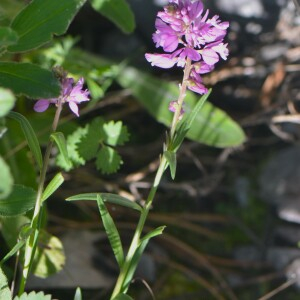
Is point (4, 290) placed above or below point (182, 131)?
below

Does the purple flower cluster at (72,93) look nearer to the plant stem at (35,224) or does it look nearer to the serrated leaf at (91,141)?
the plant stem at (35,224)

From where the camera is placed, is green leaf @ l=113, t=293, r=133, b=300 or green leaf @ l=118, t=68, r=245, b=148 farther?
green leaf @ l=118, t=68, r=245, b=148

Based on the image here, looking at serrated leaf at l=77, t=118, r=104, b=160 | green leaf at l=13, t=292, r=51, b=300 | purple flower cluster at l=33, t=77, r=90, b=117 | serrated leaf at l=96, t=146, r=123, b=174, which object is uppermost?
purple flower cluster at l=33, t=77, r=90, b=117

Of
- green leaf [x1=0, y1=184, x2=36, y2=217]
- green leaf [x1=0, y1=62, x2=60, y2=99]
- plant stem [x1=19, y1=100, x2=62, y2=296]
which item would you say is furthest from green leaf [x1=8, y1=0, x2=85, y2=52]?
green leaf [x1=0, y1=184, x2=36, y2=217]

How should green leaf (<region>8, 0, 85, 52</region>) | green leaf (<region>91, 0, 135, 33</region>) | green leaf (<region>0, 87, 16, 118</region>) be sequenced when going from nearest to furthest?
green leaf (<region>0, 87, 16, 118</region>)
green leaf (<region>8, 0, 85, 52</region>)
green leaf (<region>91, 0, 135, 33</region>)

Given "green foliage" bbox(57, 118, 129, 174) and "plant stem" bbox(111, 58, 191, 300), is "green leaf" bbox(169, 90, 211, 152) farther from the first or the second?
"green foliage" bbox(57, 118, 129, 174)

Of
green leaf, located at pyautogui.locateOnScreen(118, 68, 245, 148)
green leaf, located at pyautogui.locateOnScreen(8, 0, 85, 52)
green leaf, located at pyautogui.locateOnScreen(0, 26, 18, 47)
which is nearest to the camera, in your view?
green leaf, located at pyautogui.locateOnScreen(0, 26, 18, 47)

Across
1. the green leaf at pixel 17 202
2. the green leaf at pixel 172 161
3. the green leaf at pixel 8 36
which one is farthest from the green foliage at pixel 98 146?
the green leaf at pixel 8 36

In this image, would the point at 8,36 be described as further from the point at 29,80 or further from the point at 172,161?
the point at 172,161

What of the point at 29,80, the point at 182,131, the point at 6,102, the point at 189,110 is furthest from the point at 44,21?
the point at 189,110
